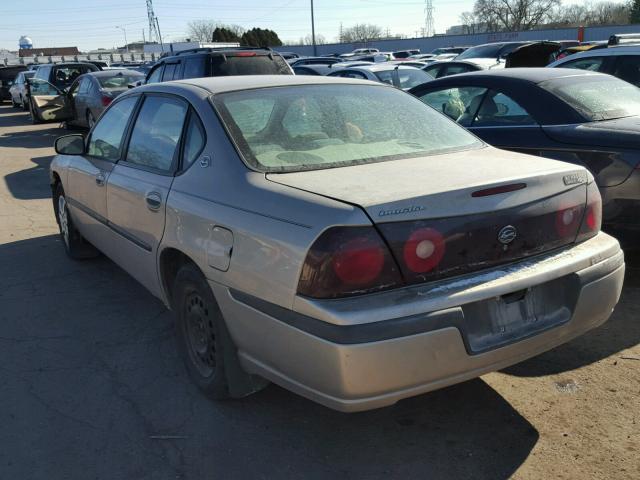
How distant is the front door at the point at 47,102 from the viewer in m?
16.6

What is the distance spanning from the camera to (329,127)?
3496mm

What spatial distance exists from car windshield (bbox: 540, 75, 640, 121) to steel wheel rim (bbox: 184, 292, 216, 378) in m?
3.38

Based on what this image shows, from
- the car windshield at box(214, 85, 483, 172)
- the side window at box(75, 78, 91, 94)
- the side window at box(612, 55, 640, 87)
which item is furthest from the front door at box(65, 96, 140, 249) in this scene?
the side window at box(75, 78, 91, 94)

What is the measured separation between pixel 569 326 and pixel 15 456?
2676 millimetres

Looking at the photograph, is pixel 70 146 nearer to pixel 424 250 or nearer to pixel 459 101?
pixel 459 101

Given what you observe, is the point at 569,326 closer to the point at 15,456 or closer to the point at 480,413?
the point at 480,413

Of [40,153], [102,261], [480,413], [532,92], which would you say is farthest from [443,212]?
[40,153]

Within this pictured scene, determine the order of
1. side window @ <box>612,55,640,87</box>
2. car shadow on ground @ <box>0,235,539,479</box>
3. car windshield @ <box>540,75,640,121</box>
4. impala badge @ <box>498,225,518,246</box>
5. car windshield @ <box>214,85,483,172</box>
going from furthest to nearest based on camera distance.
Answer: side window @ <box>612,55,640,87</box> < car windshield @ <box>540,75,640,121</box> < car windshield @ <box>214,85,483,172</box> < car shadow on ground @ <box>0,235,539,479</box> < impala badge @ <box>498,225,518,246</box>

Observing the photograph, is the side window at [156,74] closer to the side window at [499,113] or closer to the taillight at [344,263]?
the side window at [499,113]

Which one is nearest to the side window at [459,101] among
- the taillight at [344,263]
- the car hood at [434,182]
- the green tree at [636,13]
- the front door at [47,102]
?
the car hood at [434,182]

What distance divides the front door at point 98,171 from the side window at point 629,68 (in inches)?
241

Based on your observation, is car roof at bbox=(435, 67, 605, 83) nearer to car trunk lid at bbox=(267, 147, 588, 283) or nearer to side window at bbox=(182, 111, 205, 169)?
car trunk lid at bbox=(267, 147, 588, 283)

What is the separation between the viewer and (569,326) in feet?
9.41

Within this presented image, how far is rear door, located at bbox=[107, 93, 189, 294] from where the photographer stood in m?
3.58
